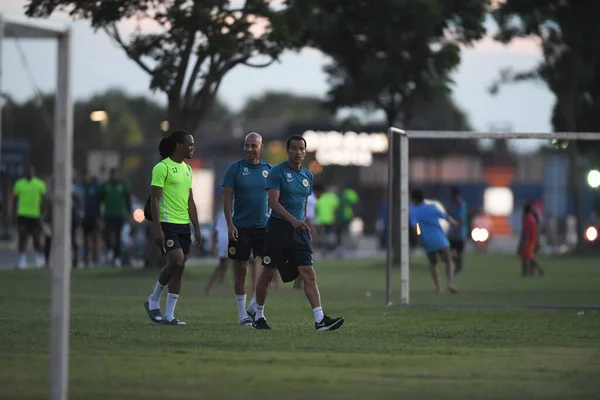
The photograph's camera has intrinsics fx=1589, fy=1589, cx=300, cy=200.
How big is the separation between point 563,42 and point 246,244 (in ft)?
119

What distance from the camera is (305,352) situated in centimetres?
1329

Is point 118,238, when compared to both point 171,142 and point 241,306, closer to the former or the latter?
point 241,306

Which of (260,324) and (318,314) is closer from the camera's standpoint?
(318,314)

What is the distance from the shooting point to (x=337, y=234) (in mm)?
47469

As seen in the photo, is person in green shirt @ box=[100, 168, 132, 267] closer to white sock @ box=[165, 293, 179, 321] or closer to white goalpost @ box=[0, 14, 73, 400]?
white sock @ box=[165, 293, 179, 321]

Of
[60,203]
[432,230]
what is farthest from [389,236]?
[60,203]

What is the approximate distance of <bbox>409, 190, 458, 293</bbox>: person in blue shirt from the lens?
87.5 feet

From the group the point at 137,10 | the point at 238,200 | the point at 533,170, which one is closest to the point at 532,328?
the point at 238,200

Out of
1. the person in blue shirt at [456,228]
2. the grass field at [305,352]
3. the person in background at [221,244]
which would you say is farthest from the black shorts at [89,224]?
the grass field at [305,352]

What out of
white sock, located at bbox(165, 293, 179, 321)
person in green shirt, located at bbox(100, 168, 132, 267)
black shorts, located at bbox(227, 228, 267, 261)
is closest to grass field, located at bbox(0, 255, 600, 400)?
white sock, located at bbox(165, 293, 179, 321)

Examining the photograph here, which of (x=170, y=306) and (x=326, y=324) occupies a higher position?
(x=170, y=306)

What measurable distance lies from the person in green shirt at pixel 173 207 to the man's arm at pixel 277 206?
99 centimetres

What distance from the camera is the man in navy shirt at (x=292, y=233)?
1590 centimetres

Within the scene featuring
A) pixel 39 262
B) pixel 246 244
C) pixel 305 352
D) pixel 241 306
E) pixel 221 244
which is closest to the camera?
pixel 305 352
